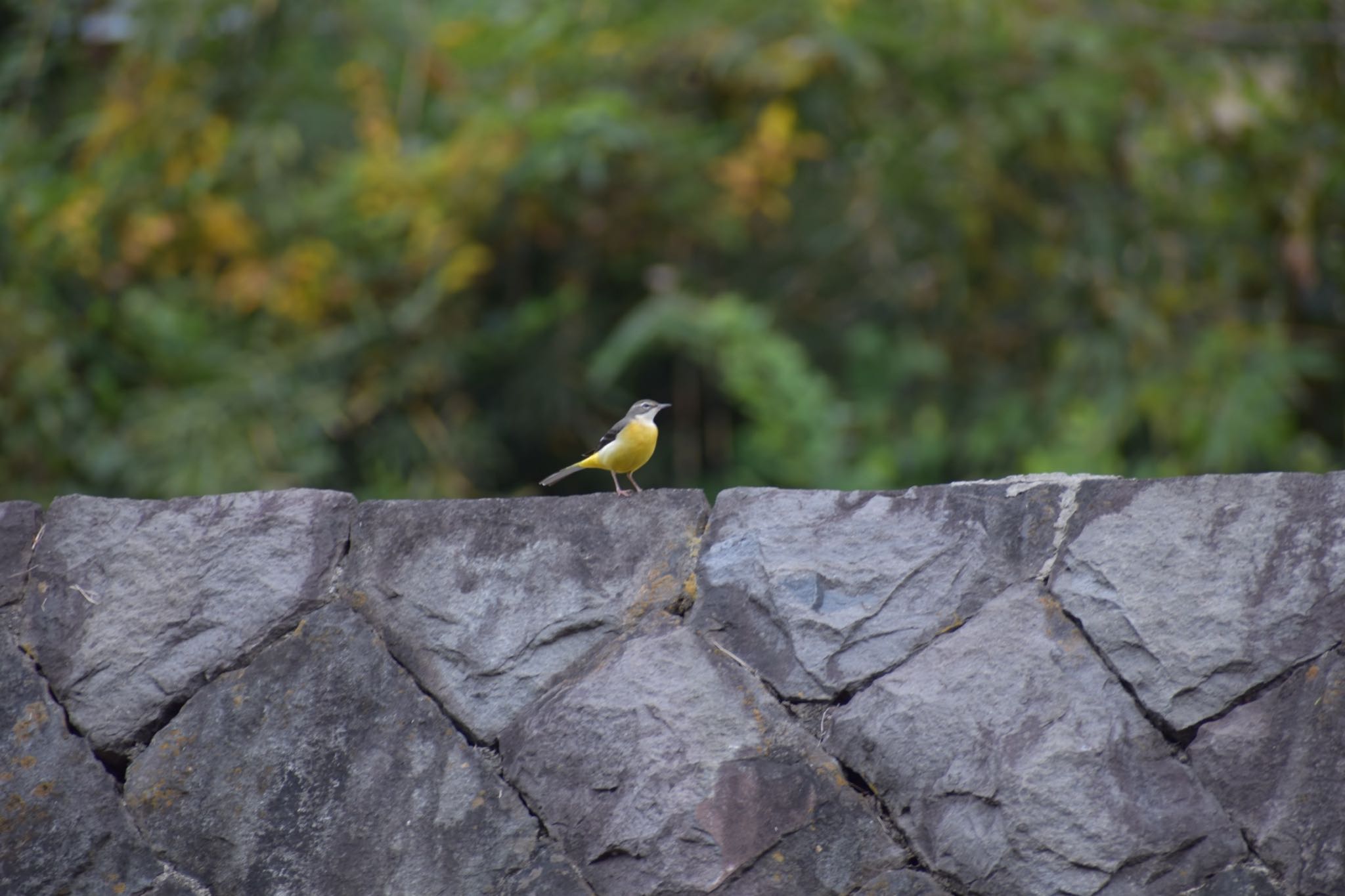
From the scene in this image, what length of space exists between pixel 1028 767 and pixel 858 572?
1.82 feet

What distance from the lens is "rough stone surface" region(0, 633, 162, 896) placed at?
3.06 m

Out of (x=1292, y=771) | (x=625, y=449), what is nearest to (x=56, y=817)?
(x=625, y=449)

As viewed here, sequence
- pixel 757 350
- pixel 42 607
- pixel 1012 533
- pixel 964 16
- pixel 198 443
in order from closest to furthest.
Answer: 1. pixel 1012 533
2. pixel 42 607
3. pixel 757 350
4. pixel 198 443
5. pixel 964 16

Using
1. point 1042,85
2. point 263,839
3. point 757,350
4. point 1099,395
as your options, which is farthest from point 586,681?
point 1042,85

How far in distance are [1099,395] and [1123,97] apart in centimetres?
193

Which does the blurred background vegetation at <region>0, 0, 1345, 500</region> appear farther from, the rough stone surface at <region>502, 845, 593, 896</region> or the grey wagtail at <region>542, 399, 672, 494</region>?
the rough stone surface at <region>502, 845, 593, 896</region>

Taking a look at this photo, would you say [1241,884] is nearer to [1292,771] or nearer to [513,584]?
[1292,771]

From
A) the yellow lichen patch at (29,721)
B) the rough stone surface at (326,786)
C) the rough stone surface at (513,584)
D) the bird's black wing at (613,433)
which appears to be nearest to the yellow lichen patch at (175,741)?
the rough stone surface at (326,786)

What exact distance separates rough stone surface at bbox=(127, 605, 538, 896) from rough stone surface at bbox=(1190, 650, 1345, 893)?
4.98 ft

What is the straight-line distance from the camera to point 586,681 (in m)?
2.96

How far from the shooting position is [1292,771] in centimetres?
262

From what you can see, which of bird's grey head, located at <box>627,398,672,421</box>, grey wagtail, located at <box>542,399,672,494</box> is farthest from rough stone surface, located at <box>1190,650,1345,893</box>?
bird's grey head, located at <box>627,398,672,421</box>

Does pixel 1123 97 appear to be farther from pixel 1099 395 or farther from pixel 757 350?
pixel 757 350

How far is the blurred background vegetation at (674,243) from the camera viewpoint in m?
7.67
